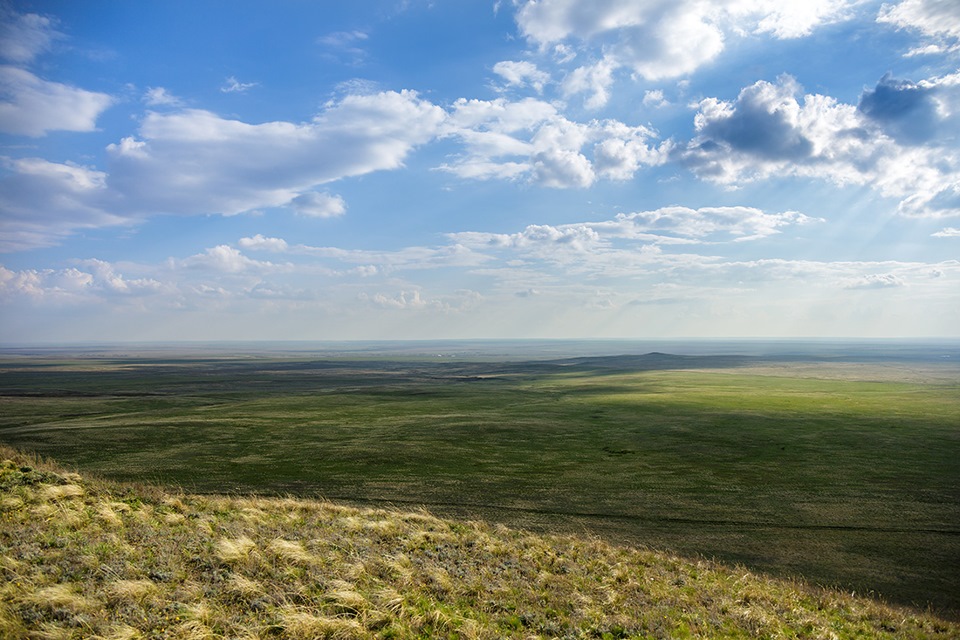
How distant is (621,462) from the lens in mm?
45938

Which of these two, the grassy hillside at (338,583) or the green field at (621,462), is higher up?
the grassy hillside at (338,583)

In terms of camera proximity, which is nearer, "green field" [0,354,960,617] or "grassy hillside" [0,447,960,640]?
"grassy hillside" [0,447,960,640]

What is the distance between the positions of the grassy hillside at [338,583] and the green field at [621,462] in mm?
6637

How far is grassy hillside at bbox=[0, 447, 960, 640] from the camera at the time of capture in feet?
39.1

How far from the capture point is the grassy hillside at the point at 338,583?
11922mm

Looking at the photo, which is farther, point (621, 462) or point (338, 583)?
point (621, 462)

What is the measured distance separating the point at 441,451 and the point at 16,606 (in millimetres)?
40352

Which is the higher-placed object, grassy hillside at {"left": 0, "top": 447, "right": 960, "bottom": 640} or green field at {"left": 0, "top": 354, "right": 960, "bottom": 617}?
grassy hillside at {"left": 0, "top": 447, "right": 960, "bottom": 640}

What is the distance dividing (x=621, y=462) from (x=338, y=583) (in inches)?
1428

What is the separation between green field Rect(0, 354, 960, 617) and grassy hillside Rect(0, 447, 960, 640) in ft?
21.8

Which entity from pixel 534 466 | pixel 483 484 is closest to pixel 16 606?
pixel 483 484

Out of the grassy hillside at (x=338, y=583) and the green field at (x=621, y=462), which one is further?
the green field at (x=621, y=462)

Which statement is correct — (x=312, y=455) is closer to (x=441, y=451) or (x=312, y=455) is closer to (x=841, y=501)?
(x=441, y=451)

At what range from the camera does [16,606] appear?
1137cm
